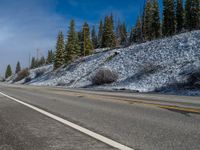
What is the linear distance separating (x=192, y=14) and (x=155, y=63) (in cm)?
3192

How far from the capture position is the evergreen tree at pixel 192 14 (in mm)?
57375

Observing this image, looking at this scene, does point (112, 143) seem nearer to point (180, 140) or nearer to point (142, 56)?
point (180, 140)

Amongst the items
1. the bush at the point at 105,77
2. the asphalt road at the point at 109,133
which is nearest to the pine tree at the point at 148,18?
the bush at the point at 105,77

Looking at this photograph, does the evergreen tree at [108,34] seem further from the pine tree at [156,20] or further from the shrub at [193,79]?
the shrub at [193,79]

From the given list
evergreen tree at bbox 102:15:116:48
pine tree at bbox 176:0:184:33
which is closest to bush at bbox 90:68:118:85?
pine tree at bbox 176:0:184:33

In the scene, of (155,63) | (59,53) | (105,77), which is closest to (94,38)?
(59,53)

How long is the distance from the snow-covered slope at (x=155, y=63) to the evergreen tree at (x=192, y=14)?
72.4ft

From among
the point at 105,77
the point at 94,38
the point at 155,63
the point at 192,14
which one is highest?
the point at 94,38

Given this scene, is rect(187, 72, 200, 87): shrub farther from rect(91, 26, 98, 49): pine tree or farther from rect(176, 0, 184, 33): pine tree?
rect(91, 26, 98, 49): pine tree

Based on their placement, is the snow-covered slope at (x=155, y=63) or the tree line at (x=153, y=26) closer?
the snow-covered slope at (x=155, y=63)

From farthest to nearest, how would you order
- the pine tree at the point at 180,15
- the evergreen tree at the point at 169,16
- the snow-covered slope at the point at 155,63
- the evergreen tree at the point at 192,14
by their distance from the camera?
the pine tree at the point at 180,15
the evergreen tree at the point at 192,14
the evergreen tree at the point at 169,16
the snow-covered slope at the point at 155,63

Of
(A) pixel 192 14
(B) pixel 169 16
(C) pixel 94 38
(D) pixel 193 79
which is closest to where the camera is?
(D) pixel 193 79

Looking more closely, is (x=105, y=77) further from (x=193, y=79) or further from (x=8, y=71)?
(x=8, y=71)

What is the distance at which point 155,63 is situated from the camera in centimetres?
3188
